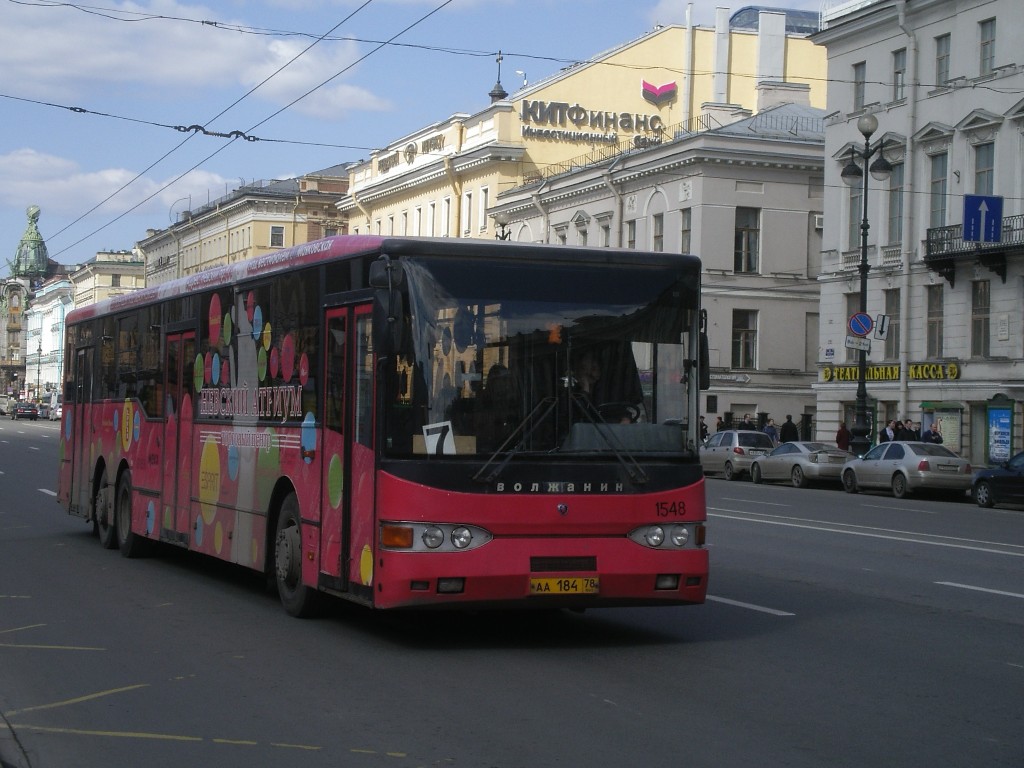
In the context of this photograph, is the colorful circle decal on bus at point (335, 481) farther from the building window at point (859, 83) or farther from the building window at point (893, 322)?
the building window at point (859, 83)

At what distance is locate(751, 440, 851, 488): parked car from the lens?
3872cm

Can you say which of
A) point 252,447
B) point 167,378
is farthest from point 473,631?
point 167,378

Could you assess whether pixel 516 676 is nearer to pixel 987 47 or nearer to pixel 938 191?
pixel 987 47

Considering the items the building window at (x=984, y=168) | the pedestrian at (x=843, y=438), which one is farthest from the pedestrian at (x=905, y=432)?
the building window at (x=984, y=168)

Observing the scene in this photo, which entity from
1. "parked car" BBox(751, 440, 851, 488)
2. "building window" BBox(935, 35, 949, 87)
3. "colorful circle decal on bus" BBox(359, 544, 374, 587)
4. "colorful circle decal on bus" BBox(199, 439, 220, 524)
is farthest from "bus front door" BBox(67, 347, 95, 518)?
"building window" BBox(935, 35, 949, 87)

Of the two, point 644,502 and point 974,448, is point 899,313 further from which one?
point 644,502

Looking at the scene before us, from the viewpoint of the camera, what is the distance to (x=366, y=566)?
33.0 feet

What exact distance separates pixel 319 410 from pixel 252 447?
169cm

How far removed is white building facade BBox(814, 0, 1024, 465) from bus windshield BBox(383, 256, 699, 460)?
31267 millimetres

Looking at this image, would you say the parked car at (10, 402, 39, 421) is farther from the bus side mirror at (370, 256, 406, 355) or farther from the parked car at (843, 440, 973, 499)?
the bus side mirror at (370, 256, 406, 355)

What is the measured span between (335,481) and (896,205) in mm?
37462

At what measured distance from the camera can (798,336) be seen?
56594mm

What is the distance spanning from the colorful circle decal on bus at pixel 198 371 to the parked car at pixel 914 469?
2301cm

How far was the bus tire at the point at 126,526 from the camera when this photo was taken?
16516 millimetres
